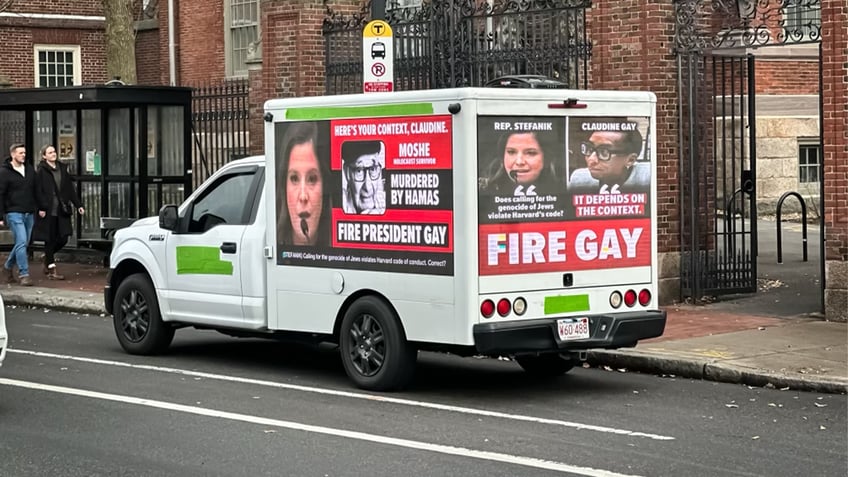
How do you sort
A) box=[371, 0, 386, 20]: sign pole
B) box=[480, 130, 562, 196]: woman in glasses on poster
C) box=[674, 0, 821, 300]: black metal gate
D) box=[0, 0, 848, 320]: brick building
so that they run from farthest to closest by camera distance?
box=[674, 0, 821, 300]: black metal gate < box=[371, 0, 386, 20]: sign pole < box=[0, 0, 848, 320]: brick building < box=[480, 130, 562, 196]: woman in glasses on poster

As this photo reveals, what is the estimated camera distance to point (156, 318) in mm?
12477

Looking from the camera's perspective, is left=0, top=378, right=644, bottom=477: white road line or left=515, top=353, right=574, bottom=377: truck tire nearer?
left=0, top=378, right=644, bottom=477: white road line

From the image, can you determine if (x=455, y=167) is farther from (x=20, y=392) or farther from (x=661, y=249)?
(x=661, y=249)

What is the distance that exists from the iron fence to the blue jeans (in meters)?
2.93

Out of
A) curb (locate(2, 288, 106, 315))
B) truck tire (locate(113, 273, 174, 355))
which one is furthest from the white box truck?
curb (locate(2, 288, 106, 315))

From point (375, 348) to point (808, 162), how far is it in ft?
61.2

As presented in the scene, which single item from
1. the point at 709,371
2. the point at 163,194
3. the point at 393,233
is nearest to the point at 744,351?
the point at 709,371

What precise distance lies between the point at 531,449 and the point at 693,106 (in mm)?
8409

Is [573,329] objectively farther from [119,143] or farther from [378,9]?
[119,143]

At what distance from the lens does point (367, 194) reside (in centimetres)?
1055

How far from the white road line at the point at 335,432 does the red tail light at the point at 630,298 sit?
289cm

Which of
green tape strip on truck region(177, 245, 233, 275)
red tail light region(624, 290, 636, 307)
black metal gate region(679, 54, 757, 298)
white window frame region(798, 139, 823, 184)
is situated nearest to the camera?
red tail light region(624, 290, 636, 307)

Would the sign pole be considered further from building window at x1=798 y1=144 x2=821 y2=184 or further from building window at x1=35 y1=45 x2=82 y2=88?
building window at x1=35 y1=45 x2=82 y2=88

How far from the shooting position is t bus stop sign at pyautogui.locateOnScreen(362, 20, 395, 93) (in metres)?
14.3
